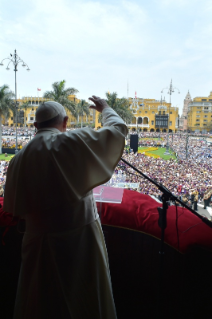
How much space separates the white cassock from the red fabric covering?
30cm

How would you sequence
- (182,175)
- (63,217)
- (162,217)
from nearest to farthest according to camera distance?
1. (63,217)
2. (162,217)
3. (182,175)

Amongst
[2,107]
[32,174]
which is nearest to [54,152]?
[32,174]

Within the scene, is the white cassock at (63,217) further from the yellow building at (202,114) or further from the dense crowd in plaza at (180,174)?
the yellow building at (202,114)

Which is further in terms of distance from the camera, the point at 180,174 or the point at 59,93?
the point at 59,93

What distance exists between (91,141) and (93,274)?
33cm

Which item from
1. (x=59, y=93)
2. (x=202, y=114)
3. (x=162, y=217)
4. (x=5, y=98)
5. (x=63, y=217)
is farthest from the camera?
(x=202, y=114)

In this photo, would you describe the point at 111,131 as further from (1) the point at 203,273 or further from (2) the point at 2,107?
(2) the point at 2,107

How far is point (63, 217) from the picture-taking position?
54 cm

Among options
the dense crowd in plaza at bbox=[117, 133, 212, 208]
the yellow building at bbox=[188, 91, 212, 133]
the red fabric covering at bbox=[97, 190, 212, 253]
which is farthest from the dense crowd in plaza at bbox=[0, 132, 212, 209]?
the yellow building at bbox=[188, 91, 212, 133]

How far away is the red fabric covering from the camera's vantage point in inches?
28.9

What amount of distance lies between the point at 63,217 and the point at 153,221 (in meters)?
0.44

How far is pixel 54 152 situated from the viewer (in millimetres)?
514

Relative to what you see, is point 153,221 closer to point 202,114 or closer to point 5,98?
point 5,98

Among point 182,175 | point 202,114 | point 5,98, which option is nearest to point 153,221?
point 182,175
